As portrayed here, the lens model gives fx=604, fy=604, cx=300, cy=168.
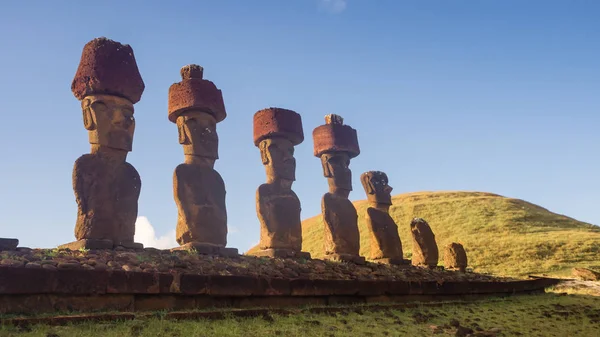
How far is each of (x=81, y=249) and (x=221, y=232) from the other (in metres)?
2.93

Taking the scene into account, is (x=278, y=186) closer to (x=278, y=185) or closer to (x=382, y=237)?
(x=278, y=185)

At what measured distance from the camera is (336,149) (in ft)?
52.7

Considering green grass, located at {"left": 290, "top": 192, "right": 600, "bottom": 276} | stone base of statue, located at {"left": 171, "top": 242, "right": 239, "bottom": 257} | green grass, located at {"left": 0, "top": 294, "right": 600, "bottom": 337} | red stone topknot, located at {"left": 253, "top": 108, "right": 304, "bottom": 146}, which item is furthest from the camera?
green grass, located at {"left": 290, "top": 192, "right": 600, "bottom": 276}

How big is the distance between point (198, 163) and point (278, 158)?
262cm

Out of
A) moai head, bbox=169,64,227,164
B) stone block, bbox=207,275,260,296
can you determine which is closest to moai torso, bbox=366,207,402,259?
moai head, bbox=169,64,227,164

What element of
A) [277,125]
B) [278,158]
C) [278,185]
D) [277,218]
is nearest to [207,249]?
[277,218]

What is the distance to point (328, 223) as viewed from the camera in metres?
14.8

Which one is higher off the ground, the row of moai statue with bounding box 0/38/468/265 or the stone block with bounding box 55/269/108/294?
the row of moai statue with bounding box 0/38/468/265

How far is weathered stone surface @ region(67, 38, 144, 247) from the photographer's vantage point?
10.0m

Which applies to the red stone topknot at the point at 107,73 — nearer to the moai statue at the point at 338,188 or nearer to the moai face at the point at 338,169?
the moai statue at the point at 338,188

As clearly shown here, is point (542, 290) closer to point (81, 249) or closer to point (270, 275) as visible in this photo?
point (270, 275)

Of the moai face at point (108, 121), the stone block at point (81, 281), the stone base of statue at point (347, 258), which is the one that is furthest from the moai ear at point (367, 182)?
the stone block at point (81, 281)

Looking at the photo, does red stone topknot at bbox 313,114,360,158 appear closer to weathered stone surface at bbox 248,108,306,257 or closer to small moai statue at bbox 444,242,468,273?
weathered stone surface at bbox 248,108,306,257

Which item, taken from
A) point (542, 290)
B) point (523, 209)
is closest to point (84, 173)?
point (542, 290)
